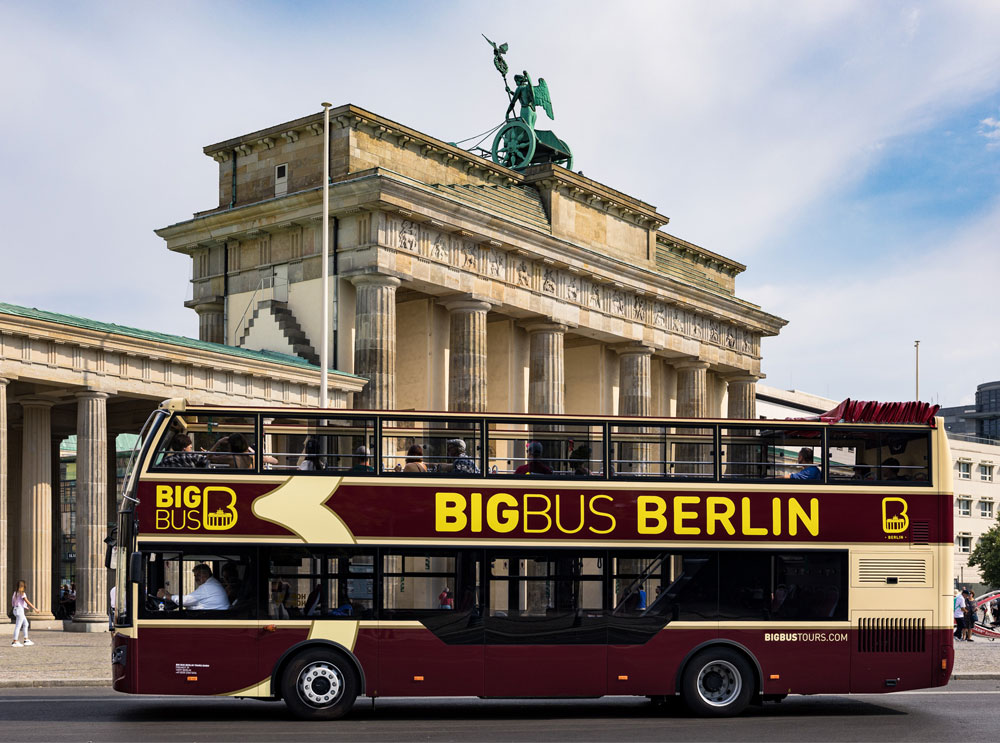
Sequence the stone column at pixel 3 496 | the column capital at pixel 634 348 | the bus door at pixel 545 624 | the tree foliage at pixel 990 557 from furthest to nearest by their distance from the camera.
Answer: the tree foliage at pixel 990 557, the column capital at pixel 634 348, the stone column at pixel 3 496, the bus door at pixel 545 624

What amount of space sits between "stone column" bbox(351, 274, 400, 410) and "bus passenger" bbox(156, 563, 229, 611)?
82.1 feet

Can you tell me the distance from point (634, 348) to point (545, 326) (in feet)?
20.9

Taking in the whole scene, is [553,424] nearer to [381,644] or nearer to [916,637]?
[381,644]

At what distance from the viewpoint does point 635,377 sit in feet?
177

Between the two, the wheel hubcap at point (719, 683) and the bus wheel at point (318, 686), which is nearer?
the bus wheel at point (318, 686)

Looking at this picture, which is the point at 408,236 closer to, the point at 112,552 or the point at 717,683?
the point at 112,552

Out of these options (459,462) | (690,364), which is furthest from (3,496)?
(690,364)

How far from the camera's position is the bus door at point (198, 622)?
586 inches

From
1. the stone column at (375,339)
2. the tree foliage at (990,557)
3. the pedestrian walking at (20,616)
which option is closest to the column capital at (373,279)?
the stone column at (375,339)

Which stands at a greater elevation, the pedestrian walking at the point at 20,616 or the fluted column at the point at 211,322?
the fluted column at the point at 211,322

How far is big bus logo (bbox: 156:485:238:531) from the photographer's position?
14.9 metres

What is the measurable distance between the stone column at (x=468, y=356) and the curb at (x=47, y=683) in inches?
985

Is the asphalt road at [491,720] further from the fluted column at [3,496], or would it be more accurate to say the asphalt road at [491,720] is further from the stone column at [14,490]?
the stone column at [14,490]

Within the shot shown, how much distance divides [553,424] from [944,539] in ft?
16.5
